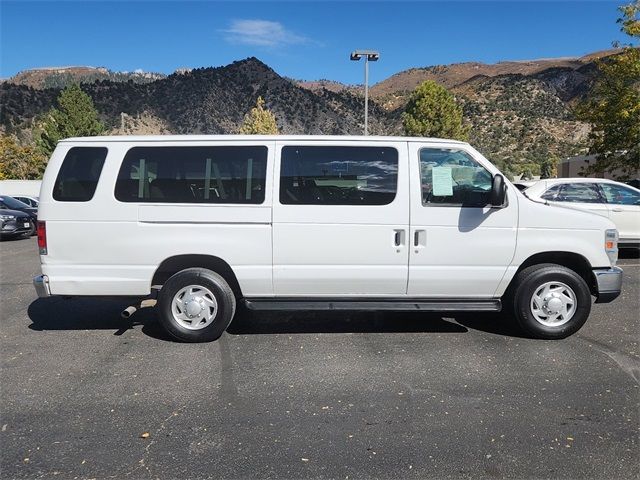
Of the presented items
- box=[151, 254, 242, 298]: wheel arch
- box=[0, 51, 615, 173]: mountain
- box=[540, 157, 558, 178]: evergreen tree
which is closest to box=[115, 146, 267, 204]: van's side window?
box=[151, 254, 242, 298]: wheel arch

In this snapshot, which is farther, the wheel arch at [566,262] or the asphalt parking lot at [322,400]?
the wheel arch at [566,262]

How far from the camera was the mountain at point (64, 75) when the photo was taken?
128250mm

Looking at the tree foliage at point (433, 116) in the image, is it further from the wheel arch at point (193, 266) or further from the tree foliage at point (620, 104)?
the wheel arch at point (193, 266)

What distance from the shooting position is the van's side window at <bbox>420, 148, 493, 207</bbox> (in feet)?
16.7

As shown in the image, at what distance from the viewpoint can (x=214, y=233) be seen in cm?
507

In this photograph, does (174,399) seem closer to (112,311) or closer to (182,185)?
(182,185)

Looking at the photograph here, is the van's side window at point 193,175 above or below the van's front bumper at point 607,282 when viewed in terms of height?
above

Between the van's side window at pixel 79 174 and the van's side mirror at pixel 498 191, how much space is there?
389 cm

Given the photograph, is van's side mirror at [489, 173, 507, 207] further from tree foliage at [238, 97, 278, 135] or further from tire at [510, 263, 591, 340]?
tree foliage at [238, 97, 278, 135]

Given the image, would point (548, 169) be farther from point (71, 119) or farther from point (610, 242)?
point (610, 242)

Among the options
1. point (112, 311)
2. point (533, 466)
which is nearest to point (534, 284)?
point (533, 466)

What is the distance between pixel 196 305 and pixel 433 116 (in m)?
29.5

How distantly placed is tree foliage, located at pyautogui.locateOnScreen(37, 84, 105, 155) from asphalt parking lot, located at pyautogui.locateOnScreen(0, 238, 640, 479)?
31.8 metres

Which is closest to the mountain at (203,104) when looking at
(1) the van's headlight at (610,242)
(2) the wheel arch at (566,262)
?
(2) the wheel arch at (566,262)
